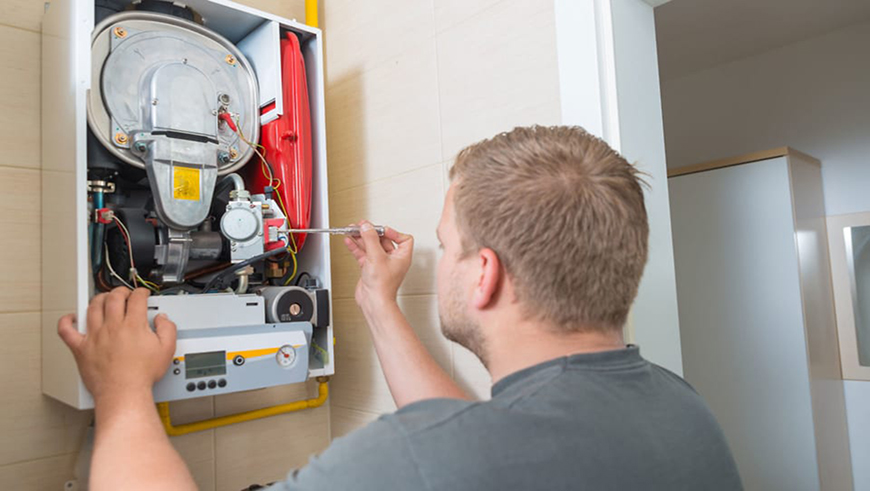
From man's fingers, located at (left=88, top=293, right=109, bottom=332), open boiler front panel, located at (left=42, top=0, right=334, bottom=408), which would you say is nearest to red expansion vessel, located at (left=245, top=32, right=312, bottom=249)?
open boiler front panel, located at (left=42, top=0, right=334, bottom=408)

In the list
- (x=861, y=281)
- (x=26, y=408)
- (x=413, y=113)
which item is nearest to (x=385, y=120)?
(x=413, y=113)

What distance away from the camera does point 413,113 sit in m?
1.53

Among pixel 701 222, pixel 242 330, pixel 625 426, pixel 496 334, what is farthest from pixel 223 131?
pixel 701 222

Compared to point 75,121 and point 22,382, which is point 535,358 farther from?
point 22,382

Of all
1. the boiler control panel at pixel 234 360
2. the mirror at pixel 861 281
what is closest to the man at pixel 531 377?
the boiler control panel at pixel 234 360

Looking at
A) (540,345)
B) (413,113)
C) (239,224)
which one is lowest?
(540,345)

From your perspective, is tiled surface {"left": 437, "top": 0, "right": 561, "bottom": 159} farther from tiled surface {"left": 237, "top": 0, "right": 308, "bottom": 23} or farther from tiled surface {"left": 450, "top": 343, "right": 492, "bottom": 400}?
tiled surface {"left": 237, "top": 0, "right": 308, "bottom": 23}

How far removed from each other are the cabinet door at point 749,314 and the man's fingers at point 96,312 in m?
2.40

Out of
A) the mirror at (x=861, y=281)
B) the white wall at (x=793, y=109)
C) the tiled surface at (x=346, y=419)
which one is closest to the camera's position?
the tiled surface at (x=346, y=419)

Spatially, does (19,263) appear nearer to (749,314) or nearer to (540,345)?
(540,345)

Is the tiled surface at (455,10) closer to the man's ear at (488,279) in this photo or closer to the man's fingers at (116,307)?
the man's ear at (488,279)

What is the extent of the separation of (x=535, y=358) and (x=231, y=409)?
1088mm

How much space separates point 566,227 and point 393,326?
609 mm

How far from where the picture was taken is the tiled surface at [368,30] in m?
1.55
